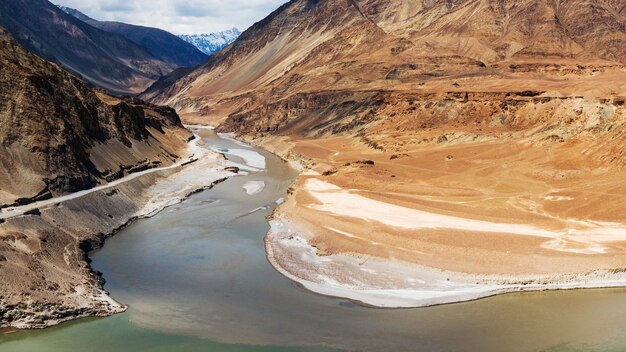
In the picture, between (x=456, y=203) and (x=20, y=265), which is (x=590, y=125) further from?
(x=20, y=265)

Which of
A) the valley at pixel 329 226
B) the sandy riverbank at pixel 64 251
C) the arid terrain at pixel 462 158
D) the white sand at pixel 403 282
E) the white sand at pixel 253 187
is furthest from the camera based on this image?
the white sand at pixel 253 187

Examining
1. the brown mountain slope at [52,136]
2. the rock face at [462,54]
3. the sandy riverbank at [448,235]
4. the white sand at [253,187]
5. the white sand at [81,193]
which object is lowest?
the sandy riverbank at [448,235]

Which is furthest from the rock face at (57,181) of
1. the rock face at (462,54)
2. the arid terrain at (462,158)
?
the rock face at (462,54)

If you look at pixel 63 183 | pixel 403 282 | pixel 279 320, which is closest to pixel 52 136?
pixel 63 183

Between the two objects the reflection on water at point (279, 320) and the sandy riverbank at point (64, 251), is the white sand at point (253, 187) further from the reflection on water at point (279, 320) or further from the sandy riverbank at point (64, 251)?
the reflection on water at point (279, 320)

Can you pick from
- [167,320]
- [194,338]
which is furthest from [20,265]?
[194,338]

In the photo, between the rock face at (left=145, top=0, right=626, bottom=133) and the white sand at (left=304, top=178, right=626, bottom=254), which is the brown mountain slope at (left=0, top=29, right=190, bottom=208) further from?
the rock face at (left=145, top=0, right=626, bottom=133)
